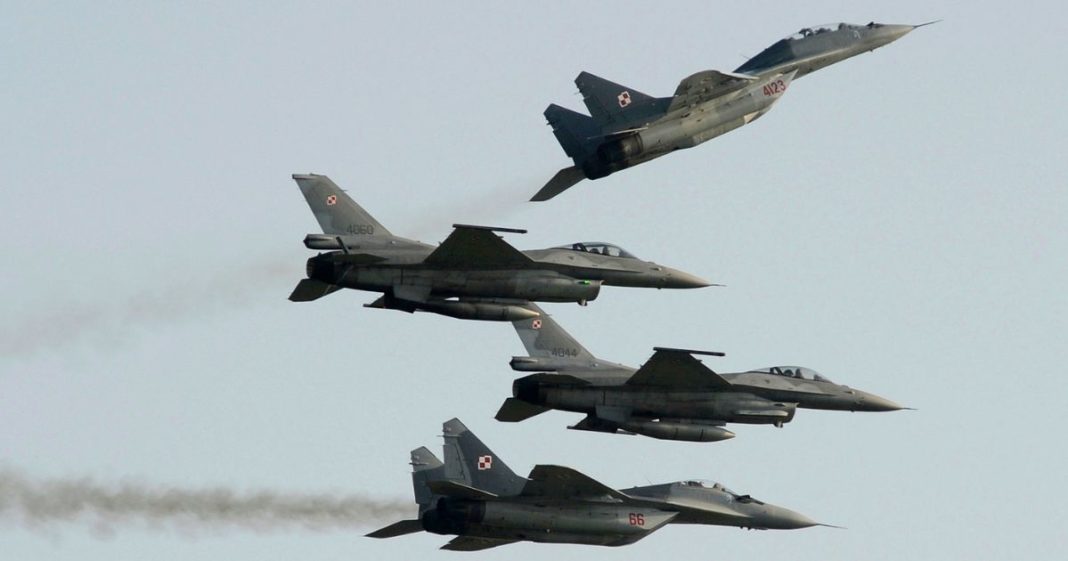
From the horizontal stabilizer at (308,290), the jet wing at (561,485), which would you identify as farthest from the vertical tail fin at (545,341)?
the horizontal stabilizer at (308,290)

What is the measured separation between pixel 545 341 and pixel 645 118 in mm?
8477

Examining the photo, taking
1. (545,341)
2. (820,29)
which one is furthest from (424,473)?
(820,29)

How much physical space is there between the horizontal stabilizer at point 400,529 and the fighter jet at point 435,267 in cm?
640

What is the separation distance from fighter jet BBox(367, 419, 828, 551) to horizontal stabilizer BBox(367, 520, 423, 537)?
3 centimetres

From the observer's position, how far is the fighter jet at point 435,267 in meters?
47.2

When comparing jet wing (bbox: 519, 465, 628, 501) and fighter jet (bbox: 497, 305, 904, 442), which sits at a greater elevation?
fighter jet (bbox: 497, 305, 904, 442)

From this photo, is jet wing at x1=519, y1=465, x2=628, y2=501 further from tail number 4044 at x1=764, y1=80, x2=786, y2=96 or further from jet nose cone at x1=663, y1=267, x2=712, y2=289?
tail number 4044 at x1=764, y1=80, x2=786, y2=96

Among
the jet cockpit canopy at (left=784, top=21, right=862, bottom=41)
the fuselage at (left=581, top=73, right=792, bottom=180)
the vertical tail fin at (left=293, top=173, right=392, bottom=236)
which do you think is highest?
the jet cockpit canopy at (left=784, top=21, right=862, bottom=41)

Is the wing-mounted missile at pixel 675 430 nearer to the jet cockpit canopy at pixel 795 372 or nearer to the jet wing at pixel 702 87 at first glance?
→ the jet cockpit canopy at pixel 795 372

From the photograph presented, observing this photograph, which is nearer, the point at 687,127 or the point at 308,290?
the point at 308,290

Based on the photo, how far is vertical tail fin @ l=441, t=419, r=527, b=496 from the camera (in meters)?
50.9

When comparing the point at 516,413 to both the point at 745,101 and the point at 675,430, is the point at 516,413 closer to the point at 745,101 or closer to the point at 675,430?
the point at 675,430

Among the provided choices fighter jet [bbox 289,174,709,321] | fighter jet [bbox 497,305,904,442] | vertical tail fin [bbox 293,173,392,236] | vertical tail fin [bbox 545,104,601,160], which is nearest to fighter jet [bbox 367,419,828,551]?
fighter jet [bbox 497,305,904,442]

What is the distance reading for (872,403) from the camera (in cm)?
5228
